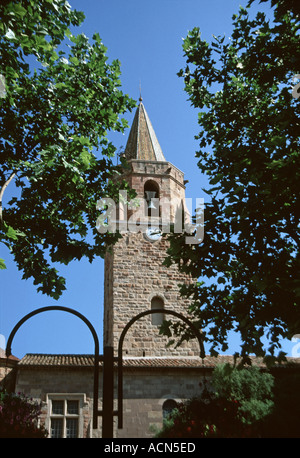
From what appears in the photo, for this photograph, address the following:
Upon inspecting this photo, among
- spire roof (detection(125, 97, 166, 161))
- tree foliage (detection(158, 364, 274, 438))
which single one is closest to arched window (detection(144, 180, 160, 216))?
spire roof (detection(125, 97, 166, 161))

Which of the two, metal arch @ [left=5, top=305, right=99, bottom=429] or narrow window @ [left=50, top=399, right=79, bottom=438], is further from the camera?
narrow window @ [left=50, top=399, right=79, bottom=438]

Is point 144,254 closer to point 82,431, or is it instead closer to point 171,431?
point 82,431

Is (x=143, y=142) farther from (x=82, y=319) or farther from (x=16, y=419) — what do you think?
(x=16, y=419)

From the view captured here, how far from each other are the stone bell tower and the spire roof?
2.56ft

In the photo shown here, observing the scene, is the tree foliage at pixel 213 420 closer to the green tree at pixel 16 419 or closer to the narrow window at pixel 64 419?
the green tree at pixel 16 419

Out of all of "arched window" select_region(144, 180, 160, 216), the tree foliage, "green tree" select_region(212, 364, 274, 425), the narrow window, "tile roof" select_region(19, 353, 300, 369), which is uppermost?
"arched window" select_region(144, 180, 160, 216)

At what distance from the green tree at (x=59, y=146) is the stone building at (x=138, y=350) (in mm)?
4395

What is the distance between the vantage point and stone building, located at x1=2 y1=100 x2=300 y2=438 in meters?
16.1

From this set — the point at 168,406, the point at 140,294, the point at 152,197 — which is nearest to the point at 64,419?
the point at 168,406

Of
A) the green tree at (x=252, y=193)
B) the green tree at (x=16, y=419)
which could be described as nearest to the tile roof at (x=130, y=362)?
the green tree at (x=252, y=193)

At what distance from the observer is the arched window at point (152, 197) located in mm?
21469

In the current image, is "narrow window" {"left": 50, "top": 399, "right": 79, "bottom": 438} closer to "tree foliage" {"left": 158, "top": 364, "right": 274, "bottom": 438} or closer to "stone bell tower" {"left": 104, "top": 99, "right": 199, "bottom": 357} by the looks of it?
"stone bell tower" {"left": 104, "top": 99, "right": 199, "bottom": 357}
